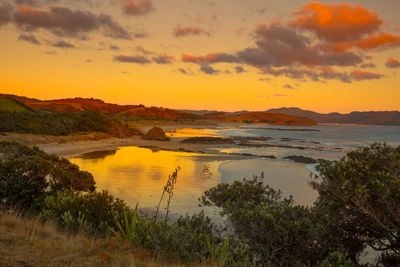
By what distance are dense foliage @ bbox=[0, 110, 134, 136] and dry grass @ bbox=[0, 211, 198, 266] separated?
3453 cm

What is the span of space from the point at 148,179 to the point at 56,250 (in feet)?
42.6

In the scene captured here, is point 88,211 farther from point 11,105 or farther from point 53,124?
point 11,105

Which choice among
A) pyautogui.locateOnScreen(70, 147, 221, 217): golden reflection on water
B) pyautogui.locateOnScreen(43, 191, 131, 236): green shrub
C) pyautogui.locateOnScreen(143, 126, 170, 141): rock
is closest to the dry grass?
pyautogui.locateOnScreen(43, 191, 131, 236): green shrub

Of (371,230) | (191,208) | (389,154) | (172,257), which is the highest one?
(389,154)

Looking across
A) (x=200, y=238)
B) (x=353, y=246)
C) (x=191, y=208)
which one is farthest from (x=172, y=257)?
(x=191, y=208)

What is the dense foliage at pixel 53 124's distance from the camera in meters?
36.7

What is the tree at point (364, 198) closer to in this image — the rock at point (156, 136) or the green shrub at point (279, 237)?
the green shrub at point (279, 237)

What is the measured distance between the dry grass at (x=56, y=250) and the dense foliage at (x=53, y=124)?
34.5 meters

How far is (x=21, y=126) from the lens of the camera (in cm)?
3709

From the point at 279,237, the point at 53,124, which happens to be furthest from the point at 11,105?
the point at 279,237

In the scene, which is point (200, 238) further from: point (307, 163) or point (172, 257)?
point (307, 163)

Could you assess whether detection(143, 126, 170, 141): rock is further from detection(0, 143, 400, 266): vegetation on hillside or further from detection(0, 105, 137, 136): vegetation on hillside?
detection(0, 143, 400, 266): vegetation on hillside

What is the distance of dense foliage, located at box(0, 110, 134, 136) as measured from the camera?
36.7 m

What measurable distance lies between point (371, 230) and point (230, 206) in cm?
354
